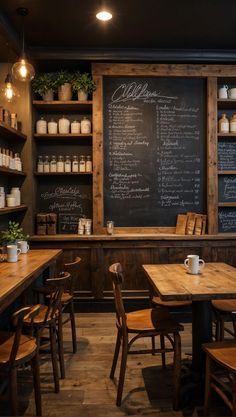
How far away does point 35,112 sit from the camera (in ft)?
14.5

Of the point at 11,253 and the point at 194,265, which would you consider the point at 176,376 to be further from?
the point at 11,253

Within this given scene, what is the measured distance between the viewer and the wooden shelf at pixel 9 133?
11.4ft

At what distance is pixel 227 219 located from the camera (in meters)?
4.59

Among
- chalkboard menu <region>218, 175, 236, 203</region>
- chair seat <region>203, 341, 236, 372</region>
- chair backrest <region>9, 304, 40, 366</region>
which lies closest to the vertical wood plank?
chalkboard menu <region>218, 175, 236, 203</region>

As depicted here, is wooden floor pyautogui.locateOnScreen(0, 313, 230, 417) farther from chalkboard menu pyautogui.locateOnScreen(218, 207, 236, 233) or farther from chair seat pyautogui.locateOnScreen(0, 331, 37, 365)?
chalkboard menu pyautogui.locateOnScreen(218, 207, 236, 233)

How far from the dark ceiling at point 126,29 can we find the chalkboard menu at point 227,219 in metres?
1.77

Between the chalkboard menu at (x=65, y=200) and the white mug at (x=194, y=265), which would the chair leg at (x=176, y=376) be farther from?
the chalkboard menu at (x=65, y=200)

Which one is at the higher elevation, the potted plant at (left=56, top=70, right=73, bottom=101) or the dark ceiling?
the dark ceiling

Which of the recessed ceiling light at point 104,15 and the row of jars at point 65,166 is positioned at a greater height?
the recessed ceiling light at point 104,15

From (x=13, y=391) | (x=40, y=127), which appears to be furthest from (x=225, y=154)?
(x=13, y=391)

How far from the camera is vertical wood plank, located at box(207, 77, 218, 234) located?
4.29 meters

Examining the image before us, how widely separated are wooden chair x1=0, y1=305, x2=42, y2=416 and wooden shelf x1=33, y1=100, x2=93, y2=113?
9.12ft

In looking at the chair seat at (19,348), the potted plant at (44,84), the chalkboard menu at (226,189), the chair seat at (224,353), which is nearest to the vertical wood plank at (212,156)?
the chalkboard menu at (226,189)

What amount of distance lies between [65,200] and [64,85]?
1358 mm
